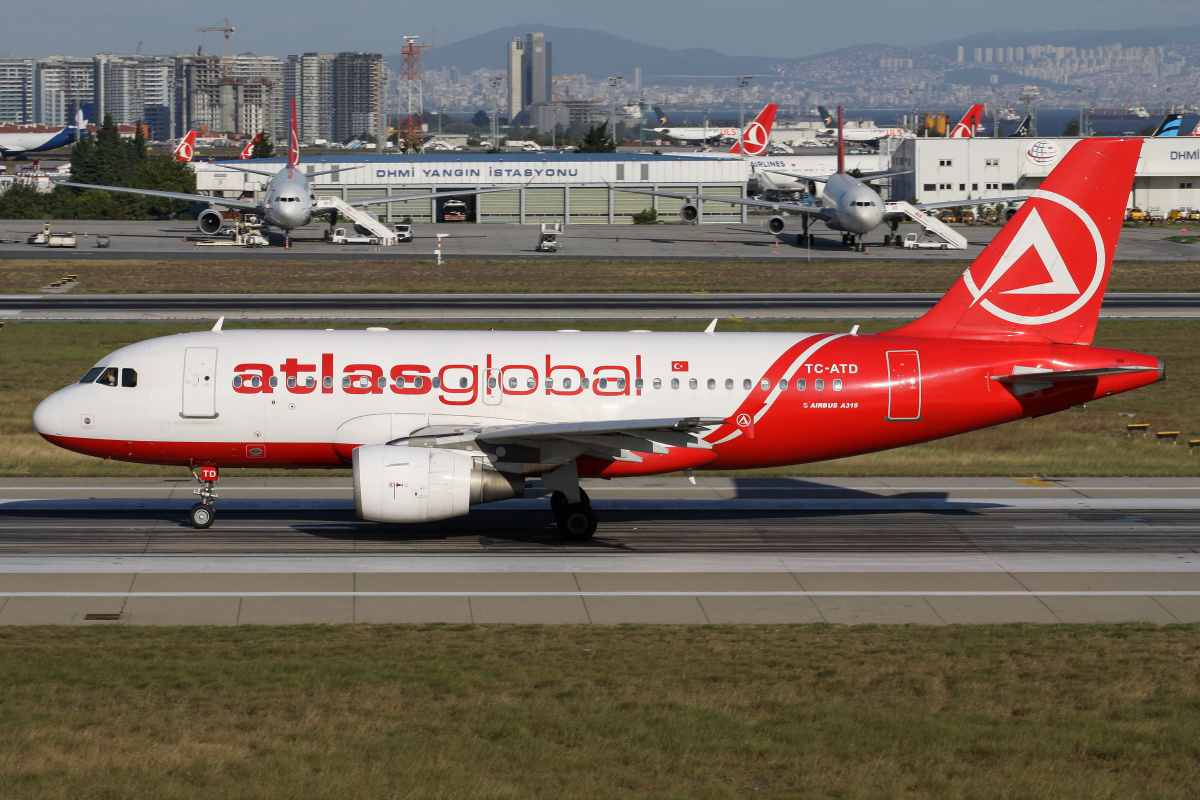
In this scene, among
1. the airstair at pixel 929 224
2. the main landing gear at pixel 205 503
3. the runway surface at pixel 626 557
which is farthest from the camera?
the airstair at pixel 929 224

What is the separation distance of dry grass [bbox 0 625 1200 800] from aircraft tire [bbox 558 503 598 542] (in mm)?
6703

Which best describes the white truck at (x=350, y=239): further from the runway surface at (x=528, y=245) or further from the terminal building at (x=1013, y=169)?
the terminal building at (x=1013, y=169)

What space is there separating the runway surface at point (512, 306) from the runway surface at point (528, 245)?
22468 millimetres

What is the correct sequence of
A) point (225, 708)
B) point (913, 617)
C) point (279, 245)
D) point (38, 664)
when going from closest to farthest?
point (225, 708) < point (38, 664) < point (913, 617) < point (279, 245)

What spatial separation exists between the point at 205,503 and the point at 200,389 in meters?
2.80

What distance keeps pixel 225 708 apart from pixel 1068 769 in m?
10.6

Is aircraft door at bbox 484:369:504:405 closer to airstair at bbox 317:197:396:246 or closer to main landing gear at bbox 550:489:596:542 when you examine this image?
main landing gear at bbox 550:489:596:542

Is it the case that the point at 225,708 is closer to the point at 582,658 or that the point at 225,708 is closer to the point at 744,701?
the point at 582,658

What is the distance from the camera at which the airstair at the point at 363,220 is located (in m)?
103

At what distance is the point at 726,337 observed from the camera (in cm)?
2930

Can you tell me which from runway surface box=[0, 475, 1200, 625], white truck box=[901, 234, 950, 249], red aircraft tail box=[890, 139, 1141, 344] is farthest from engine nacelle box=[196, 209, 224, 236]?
red aircraft tail box=[890, 139, 1141, 344]

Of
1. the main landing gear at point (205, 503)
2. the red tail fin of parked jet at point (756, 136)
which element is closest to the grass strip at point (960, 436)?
the main landing gear at point (205, 503)

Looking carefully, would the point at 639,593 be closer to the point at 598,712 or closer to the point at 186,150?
the point at 598,712

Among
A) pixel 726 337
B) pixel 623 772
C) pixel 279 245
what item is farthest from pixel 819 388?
pixel 279 245
